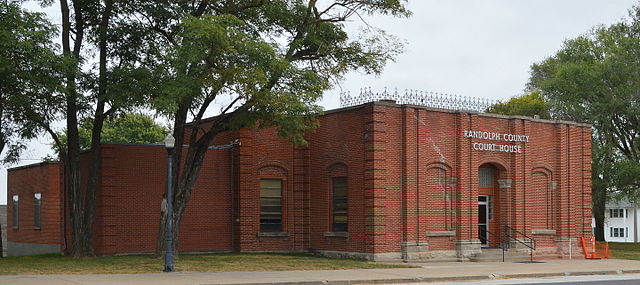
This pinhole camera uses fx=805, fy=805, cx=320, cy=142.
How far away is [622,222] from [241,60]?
73.8m

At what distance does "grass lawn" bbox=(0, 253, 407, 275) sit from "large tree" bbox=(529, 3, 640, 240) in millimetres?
23328

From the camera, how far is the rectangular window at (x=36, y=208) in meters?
37.3

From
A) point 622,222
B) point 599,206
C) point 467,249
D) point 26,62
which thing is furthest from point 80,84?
point 622,222

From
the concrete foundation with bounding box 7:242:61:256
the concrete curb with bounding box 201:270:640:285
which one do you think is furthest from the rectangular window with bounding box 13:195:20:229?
the concrete curb with bounding box 201:270:640:285

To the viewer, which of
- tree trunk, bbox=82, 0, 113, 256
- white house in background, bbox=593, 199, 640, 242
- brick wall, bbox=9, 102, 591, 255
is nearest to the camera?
tree trunk, bbox=82, 0, 113, 256

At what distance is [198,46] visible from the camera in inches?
932

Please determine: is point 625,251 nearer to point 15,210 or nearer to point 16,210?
point 16,210

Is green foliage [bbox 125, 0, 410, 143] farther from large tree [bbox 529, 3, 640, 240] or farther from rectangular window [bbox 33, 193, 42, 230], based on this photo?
large tree [bbox 529, 3, 640, 240]

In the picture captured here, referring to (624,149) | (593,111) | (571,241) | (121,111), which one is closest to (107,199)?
(121,111)

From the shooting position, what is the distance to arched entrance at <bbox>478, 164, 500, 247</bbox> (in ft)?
109

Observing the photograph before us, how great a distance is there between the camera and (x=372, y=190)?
95.9ft

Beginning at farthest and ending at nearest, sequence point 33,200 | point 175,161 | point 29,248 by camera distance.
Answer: point 29,248 → point 33,200 → point 175,161

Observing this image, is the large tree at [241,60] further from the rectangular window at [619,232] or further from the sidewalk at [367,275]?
the rectangular window at [619,232]

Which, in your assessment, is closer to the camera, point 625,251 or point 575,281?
point 575,281
